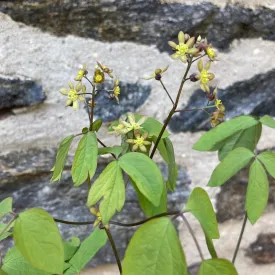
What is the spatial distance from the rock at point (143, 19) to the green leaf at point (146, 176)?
1.19 feet

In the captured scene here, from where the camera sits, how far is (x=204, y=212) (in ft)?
1.49

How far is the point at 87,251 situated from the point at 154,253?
216 mm

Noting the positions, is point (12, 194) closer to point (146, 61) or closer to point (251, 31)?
point (146, 61)

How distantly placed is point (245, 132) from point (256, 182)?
0.12 metres

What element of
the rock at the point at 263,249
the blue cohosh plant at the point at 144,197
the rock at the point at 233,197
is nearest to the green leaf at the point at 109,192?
the blue cohosh plant at the point at 144,197

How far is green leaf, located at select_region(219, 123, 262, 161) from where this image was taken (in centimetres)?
61

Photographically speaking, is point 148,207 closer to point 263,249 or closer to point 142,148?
point 142,148

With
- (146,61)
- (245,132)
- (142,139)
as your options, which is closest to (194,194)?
(142,139)

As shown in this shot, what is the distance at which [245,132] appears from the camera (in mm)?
610

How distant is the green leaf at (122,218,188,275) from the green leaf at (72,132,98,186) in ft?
0.28

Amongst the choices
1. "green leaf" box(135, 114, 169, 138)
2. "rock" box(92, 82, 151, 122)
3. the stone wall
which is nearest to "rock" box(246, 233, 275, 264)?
the stone wall

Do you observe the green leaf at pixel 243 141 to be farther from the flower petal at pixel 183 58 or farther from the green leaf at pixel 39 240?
the green leaf at pixel 39 240

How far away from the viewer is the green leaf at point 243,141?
2.00 ft

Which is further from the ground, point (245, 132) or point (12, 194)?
point (245, 132)
